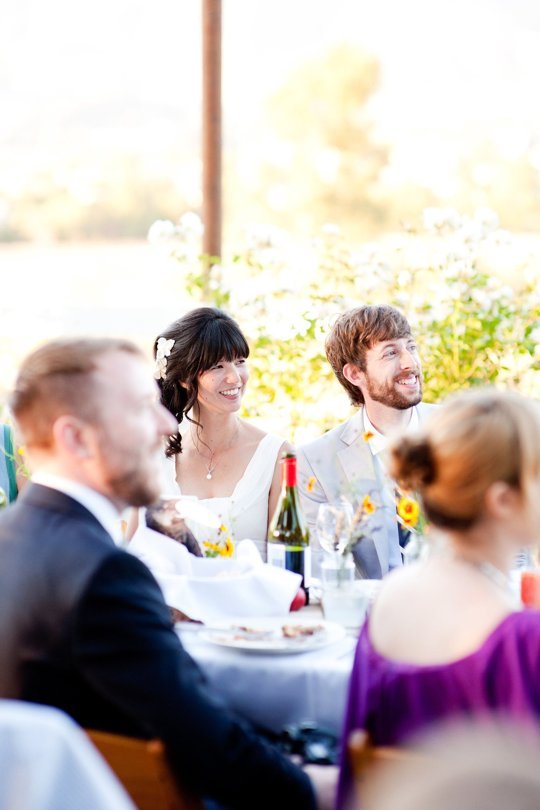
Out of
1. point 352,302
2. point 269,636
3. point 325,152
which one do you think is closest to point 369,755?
point 269,636

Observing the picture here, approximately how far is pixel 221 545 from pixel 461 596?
1064 millimetres

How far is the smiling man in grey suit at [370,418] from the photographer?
329cm

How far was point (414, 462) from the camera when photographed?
1.70 metres

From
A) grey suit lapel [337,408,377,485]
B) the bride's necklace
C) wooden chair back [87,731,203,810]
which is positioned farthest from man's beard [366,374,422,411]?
wooden chair back [87,731,203,810]

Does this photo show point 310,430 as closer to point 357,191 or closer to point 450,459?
point 450,459

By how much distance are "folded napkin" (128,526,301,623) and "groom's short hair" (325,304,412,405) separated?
1.45m

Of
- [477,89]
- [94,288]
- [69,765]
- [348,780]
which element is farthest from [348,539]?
[477,89]

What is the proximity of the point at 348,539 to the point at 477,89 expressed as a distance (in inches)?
373

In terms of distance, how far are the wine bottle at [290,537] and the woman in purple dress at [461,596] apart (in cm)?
84

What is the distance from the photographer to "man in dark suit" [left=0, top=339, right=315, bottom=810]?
1.62m

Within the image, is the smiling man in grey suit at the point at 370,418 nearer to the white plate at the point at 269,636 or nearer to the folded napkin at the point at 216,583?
the folded napkin at the point at 216,583

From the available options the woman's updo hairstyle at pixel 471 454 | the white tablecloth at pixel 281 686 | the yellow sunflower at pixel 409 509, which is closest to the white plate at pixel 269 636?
the white tablecloth at pixel 281 686

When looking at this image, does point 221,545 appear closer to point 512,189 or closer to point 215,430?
point 215,430

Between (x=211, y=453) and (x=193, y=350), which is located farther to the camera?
(x=211, y=453)
